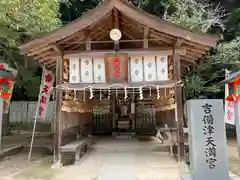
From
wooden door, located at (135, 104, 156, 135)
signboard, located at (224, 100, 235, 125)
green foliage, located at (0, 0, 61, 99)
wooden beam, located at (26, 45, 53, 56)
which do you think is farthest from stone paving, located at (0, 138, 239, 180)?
wooden door, located at (135, 104, 156, 135)

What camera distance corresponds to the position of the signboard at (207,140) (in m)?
6.36

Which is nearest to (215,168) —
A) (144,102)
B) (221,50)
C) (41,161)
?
(41,161)

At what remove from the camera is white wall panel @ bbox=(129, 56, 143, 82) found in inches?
360

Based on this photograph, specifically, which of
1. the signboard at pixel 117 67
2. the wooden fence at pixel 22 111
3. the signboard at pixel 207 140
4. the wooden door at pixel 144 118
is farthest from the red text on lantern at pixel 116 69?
the wooden fence at pixel 22 111

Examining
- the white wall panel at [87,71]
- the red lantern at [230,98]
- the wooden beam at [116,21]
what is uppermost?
the wooden beam at [116,21]

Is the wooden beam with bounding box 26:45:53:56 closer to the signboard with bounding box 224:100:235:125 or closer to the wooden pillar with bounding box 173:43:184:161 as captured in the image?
the wooden pillar with bounding box 173:43:184:161

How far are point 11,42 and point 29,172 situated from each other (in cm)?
471

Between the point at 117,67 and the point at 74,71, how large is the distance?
153 cm

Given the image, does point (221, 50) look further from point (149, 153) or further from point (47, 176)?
point (47, 176)

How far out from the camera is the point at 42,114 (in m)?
10.9

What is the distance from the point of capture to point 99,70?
9242 millimetres

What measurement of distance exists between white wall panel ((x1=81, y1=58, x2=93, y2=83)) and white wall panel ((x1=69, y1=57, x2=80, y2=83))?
17cm

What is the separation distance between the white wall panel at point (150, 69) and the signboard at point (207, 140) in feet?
8.62

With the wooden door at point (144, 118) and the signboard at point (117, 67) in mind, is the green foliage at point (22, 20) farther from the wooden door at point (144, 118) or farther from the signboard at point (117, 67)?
the wooden door at point (144, 118)
